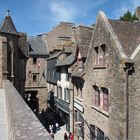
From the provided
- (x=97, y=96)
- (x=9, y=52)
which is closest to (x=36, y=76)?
(x=9, y=52)

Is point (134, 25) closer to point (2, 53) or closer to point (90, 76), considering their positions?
point (90, 76)

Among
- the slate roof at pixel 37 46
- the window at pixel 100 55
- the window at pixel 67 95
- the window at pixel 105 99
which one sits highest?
the slate roof at pixel 37 46

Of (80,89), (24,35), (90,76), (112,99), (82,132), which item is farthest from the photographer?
(24,35)

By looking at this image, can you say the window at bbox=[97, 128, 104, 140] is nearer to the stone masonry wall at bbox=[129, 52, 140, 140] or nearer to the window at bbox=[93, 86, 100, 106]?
the window at bbox=[93, 86, 100, 106]

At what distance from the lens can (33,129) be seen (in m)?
4.68

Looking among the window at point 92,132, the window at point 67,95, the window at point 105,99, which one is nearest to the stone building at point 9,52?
the window at point 67,95

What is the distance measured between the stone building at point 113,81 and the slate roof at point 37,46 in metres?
26.8

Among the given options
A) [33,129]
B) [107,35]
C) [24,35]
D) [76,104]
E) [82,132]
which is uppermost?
[24,35]

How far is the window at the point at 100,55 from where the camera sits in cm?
1795

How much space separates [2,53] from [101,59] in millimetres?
14057

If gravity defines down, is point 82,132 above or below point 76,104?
below


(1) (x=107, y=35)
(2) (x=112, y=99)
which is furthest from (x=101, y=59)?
(2) (x=112, y=99)

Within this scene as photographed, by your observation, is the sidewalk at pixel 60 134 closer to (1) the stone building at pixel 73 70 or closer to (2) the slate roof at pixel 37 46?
(1) the stone building at pixel 73 70

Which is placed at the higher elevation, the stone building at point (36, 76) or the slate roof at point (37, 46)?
the slate roof at point (37, 46)
